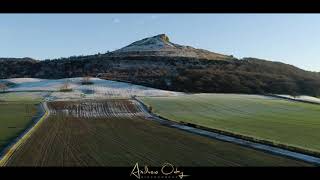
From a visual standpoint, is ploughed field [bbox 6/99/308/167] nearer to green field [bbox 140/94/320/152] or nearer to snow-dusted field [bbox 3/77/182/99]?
green field [bbox 140/94/320/152]

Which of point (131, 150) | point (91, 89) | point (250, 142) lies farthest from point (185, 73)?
point (131, 150)

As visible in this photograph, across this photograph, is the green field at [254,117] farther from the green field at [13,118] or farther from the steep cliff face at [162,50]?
the steep cliff face at [162,50]

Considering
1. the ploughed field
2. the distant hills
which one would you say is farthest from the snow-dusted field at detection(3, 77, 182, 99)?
the ploughed field

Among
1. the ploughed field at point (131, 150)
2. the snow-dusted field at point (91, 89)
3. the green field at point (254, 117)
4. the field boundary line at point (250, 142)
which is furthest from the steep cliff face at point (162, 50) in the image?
the ploughed field at point (131, 150)

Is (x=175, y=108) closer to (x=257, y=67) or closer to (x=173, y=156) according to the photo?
(x=173, y=156)

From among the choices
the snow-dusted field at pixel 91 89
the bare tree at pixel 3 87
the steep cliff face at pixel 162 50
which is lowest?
the bare tree at pixel 3 87

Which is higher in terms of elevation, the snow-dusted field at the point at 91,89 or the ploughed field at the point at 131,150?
the ploughed field at the point at 131,150

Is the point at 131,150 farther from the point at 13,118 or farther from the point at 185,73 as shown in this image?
the point at 185,73
